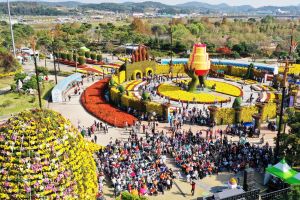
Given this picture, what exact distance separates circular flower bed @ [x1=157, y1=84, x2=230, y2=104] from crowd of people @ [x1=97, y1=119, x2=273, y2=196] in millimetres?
10467

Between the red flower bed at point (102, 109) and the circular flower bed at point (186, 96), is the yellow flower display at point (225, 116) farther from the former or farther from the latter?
the red flower bed at point (102, 109)

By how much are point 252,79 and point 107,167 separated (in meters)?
33.7

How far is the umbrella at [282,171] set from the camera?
18875mm

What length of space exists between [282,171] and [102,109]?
67.8 ft

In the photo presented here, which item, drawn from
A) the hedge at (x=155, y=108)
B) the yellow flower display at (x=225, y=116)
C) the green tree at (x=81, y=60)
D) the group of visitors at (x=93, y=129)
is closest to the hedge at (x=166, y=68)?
the green tree at (x=81, y=60)

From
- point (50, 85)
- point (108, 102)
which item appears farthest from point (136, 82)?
point (50, 85)

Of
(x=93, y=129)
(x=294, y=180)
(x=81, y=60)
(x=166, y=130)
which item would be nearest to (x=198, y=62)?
(x=166, y=130)

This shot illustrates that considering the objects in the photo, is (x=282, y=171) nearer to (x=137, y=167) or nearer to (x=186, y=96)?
(x=137, y=167)

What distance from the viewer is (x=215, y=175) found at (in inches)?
884

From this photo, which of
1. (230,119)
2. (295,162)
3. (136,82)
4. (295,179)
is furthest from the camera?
(136,82)

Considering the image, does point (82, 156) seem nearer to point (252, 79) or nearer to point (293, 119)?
point (293, 119)

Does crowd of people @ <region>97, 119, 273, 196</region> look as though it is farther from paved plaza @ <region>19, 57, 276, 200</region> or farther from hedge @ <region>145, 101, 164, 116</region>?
hedge @ <region>145, 101, 164, 116</region>

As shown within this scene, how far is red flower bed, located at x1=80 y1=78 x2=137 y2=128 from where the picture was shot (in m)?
32.2

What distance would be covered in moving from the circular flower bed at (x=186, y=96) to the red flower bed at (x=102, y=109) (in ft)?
23.8
